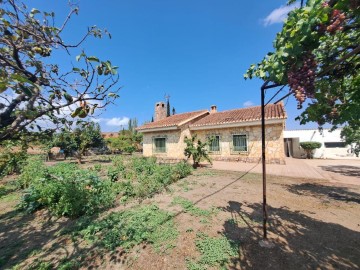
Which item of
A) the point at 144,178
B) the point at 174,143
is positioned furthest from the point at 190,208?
the point at 174,143

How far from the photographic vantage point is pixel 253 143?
46.4 ft

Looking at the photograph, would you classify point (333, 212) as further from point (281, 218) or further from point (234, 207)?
point (234, 207)

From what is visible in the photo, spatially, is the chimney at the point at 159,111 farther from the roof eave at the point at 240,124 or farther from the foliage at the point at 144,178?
the foliage at the point at 144,178

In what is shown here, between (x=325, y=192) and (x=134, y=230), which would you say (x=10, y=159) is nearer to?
(x=134, y=230)

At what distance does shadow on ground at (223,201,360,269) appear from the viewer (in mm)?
3020

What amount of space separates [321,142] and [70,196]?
2370 cm

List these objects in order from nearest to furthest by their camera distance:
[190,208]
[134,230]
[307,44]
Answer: [307,44] < [134,230] < [190,208]

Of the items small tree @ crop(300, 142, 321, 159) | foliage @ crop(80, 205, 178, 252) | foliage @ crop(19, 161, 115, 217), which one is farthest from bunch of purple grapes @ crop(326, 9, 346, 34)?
small tree @ crop(300, 142, 321, 159)

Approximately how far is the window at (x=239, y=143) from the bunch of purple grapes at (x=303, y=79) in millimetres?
13220

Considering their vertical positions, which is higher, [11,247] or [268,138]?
[268,138]

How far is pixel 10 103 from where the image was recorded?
1.73 metres

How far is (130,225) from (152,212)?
78 cm

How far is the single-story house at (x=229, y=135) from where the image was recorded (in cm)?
1312

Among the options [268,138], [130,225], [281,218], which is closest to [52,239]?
[130,225]
